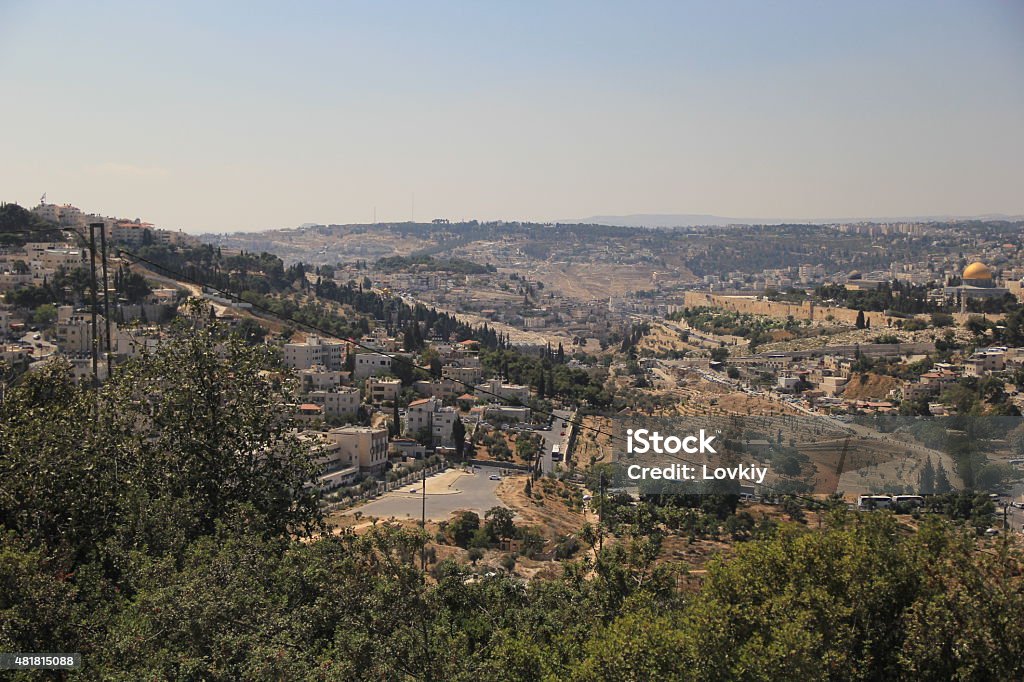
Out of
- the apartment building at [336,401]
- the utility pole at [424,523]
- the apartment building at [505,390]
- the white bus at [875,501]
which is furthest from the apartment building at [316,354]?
the white bus at [875,501]

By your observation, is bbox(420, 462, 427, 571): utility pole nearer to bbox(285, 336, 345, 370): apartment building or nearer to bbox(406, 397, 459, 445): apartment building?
bbox(406, 397, 459, 445): apartment building

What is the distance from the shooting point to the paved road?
1515 cm

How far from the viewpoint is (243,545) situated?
5.03 meters

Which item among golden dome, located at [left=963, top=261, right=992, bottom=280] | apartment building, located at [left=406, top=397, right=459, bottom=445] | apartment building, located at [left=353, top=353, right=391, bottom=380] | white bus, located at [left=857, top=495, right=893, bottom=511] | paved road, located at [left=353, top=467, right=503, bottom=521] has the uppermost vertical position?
golden dome, located at [left=963, top=261, right=992, bottom=280]

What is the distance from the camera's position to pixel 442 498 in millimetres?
16531

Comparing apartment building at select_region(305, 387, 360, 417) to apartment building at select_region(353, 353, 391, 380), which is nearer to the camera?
apartment building at select_region(305, 387, 360, 417)

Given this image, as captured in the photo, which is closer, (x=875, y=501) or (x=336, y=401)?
(x=875, y=501)

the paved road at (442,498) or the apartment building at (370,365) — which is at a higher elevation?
the apartment building at (370,365)

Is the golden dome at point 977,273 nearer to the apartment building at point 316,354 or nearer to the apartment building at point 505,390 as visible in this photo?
the apartment building at point 505,390

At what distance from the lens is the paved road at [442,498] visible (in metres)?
15.1

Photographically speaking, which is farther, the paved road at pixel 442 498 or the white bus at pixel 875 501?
the paved road at pixel 442 498

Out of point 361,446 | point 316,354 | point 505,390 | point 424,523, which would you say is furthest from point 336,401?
point 424,523

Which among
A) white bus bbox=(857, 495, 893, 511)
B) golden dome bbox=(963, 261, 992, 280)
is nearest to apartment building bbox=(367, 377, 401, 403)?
white bus bbox=(857, 495, 893, 511)

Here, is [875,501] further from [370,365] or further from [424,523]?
[370,365]
